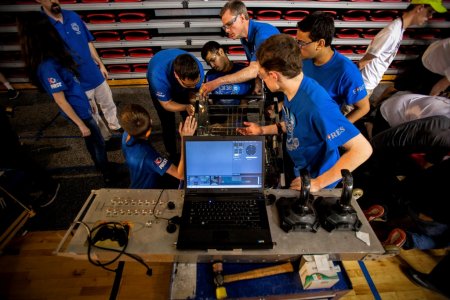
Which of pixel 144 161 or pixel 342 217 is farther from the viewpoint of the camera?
pixel 144 161

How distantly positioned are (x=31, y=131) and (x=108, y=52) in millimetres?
1858

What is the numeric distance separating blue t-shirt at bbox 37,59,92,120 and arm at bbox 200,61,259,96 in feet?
3.96

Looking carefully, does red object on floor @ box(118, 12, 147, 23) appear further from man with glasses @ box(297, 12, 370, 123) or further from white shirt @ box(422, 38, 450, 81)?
white shirt @ box(422, 38, 450, 81)

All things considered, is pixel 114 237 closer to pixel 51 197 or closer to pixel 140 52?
pixel 51 197

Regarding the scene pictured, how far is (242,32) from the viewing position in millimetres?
2580

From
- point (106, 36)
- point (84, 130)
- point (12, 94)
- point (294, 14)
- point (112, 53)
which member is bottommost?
point (12, 94)

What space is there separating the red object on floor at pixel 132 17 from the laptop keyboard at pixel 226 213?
13.1 feet

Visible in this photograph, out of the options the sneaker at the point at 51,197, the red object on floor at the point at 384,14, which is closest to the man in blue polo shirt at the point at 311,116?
the sneaker at the point at 51,197

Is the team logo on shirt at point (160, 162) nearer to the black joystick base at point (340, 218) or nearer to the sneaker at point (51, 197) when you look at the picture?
the black joystick base at point (340, 218)

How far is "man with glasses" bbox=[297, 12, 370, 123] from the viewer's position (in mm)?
1902

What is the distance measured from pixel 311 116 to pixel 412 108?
5.28 feet

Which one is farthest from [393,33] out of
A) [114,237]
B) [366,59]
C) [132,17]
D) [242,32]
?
[132,17]

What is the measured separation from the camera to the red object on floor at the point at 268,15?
14.1 feet

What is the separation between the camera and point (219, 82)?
2.17m
